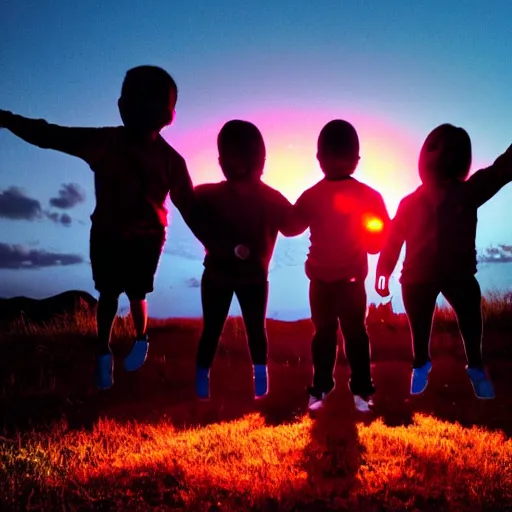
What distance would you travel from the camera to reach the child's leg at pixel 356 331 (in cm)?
503

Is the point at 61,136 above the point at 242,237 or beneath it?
above

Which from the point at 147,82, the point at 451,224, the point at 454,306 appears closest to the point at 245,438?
the point at 454,306

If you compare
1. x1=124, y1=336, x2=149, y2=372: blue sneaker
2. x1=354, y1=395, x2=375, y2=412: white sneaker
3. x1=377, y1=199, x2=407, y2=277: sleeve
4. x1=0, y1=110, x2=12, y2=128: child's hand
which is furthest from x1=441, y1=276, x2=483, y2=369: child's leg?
x1=0, y1=110, x2=12, y2=128: child's hand

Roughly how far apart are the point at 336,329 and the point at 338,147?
164cm

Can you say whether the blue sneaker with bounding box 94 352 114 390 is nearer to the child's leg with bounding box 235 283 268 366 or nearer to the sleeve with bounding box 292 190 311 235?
the child's leg with bounding box 235 283 268 366

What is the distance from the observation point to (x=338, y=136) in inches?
186

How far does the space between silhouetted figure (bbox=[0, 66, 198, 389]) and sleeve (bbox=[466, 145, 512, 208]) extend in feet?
8.05

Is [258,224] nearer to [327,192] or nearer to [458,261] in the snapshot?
[327,192]

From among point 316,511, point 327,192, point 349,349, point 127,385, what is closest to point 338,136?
point 327,192

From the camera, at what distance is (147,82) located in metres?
4.31

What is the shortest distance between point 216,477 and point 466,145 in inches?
131

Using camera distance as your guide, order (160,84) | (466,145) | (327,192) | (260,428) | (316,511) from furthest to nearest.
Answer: (260,428) < (327,192) < (466,145) < (160,84) < (316,511)

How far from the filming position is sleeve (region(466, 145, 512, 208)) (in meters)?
4.70

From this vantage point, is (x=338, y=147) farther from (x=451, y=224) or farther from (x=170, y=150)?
(x=170, y=150)
